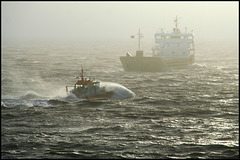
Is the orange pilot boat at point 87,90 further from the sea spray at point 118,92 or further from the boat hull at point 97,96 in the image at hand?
the sea spray at point 118,92

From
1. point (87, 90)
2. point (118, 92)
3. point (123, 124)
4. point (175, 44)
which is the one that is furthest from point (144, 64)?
point (123, 124)

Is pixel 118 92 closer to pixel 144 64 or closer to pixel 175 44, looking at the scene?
pixel 144 64

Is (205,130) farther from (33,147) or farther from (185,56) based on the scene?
(185,56)

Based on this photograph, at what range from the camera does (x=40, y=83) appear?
54.9m

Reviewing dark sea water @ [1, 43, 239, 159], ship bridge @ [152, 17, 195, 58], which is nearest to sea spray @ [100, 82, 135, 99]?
dark sea water @ [1, 43, 239, 159]

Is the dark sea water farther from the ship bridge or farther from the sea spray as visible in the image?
the ship bridge

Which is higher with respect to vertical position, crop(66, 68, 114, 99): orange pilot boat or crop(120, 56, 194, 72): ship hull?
crop(120, 56, 194, 72): ship hull

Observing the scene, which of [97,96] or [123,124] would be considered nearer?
[123,124]

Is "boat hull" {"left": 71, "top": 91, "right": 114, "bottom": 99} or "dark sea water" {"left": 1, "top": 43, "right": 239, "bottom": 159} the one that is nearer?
"dark sea water" {"left": 1, "top": 43, "right": 239, "bottom": 159}

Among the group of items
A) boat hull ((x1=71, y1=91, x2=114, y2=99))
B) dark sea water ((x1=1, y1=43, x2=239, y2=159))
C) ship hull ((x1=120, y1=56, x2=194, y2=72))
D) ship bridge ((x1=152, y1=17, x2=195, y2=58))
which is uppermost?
ship bridge ((x1=152, y1=17, x2=195, y2=58))

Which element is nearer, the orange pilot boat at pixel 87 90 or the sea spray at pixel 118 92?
the orange pilot boat at pixel 87 90

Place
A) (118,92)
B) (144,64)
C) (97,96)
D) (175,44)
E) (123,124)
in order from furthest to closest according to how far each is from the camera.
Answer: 1. (175,44)
2. (144,64)
3. (118,92)
4. (97,96)
5. (123,124)

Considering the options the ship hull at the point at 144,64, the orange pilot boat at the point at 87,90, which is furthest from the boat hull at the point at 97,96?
the ship hull at the point at 144,64

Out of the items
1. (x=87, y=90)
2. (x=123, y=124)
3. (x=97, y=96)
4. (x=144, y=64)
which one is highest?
(x=144, y=64)
